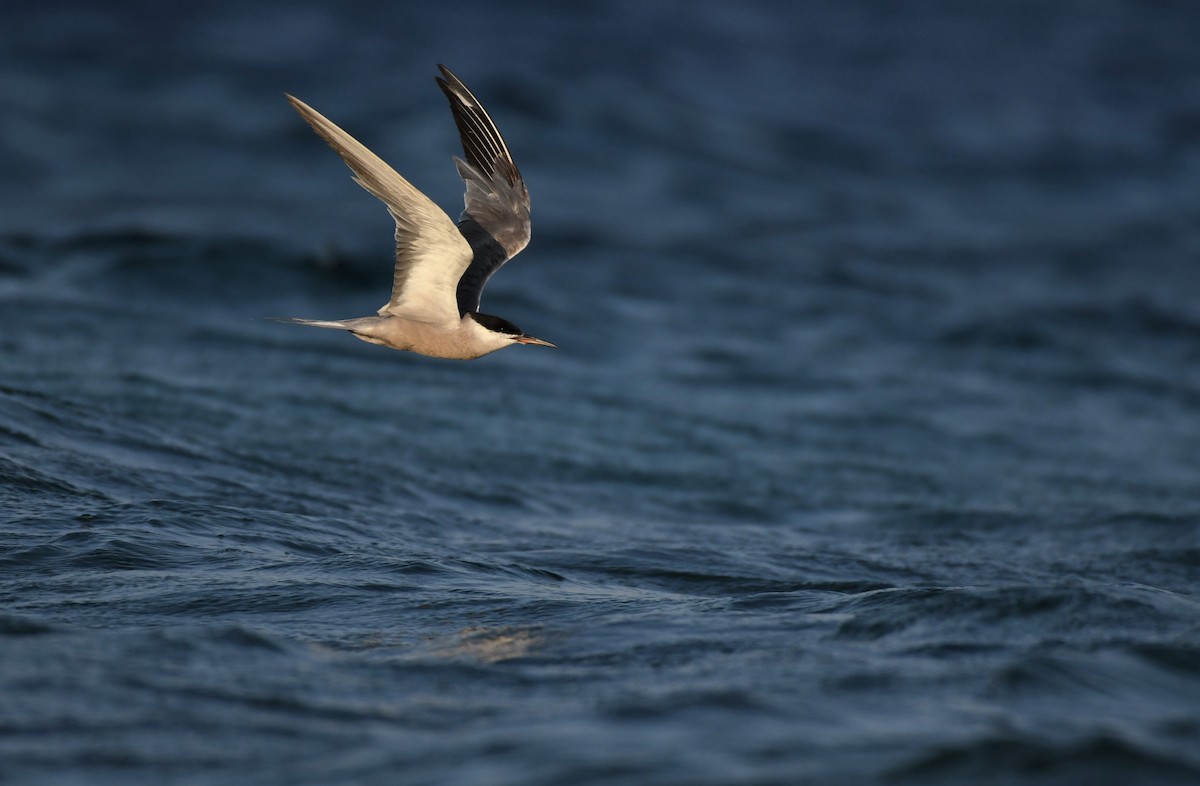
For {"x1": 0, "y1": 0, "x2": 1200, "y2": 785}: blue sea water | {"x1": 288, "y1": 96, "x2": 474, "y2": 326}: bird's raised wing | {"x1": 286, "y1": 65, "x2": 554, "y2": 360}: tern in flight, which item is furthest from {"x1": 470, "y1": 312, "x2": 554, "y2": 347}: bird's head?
{"x1": 0, "y1": 0, "x2": 1200, "y2": 785}: blue sea water

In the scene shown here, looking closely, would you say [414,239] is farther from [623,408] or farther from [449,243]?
[623,408]

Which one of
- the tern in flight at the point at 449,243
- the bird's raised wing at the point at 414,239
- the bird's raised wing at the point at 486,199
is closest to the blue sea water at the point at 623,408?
the tern in flight at the point at 449,243

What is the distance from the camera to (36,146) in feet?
68.5

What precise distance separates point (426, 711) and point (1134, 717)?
278cm

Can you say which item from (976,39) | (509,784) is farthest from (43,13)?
(509,784)

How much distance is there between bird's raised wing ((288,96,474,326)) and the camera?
6284mm

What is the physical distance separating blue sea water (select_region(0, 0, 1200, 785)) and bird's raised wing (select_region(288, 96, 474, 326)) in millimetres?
1459

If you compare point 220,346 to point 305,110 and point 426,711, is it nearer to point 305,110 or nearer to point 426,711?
point 305,110

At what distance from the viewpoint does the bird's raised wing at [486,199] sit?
7660 mm

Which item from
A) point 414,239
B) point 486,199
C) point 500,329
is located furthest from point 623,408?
point 414,239

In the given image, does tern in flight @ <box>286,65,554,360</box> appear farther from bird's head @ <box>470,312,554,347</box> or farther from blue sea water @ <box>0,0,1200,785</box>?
blue sea water @ <box>0,0,1200,785</box>

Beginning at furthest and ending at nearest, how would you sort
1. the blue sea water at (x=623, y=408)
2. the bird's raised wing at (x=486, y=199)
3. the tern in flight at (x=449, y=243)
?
the bird's raised wing at (x=486, y=199) < the tern in flight at (x=449, y=243) < the blue sea water at (x=623, y=408)

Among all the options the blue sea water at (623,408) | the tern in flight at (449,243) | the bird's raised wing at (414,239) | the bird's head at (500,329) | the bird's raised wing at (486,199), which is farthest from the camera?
the bird's raised wing at (486,199)

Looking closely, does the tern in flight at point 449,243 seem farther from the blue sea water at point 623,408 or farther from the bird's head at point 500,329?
the blue sea water at point 623,408
